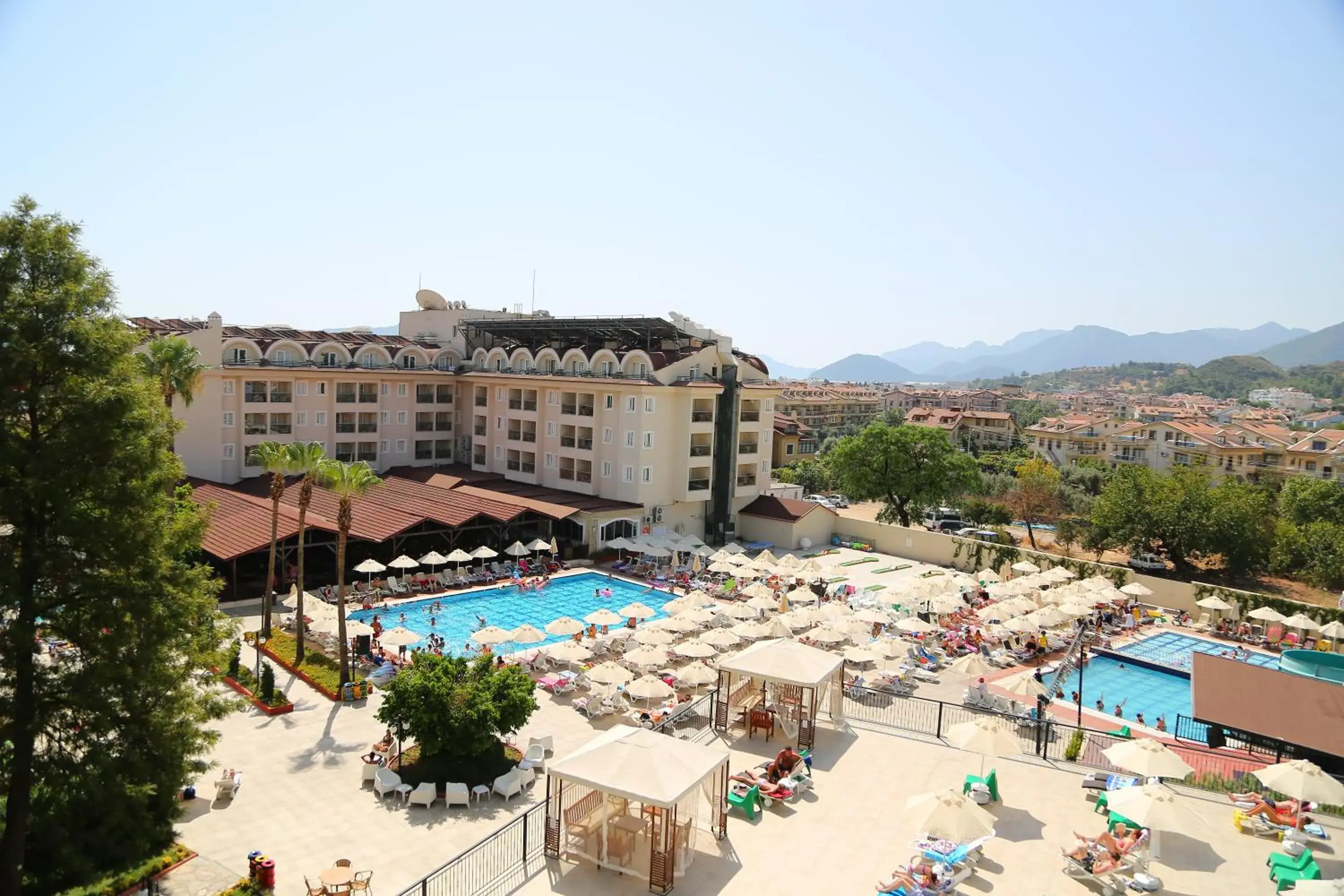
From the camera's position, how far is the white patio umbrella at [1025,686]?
79.0 ft

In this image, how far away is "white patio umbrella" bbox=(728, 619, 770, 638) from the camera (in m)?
29.8

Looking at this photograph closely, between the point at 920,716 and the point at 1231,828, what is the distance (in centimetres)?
816

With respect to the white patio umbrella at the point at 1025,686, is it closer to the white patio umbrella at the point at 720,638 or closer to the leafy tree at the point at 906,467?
the white patio umbrella at the point at 720,638

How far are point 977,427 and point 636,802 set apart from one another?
5644 inches

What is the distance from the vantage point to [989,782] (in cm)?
1789

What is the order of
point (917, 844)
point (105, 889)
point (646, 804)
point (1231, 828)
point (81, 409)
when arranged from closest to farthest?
point (81, 409) → point (105, 889) → point (646, 804) → point (917, 844) → point (1231, 828)

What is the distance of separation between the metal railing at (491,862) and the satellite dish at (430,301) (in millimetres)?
52169

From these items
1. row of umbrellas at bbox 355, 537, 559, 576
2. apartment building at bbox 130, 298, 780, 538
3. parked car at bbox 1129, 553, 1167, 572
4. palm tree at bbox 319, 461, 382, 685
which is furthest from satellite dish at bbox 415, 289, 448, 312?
parked car at bbox 1129, 553, 1167, 572

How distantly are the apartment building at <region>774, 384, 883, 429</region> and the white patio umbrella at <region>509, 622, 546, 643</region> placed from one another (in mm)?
124353

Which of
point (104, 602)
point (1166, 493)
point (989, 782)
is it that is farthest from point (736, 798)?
point (1166, 493)

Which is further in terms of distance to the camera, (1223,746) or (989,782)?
(1223,746)

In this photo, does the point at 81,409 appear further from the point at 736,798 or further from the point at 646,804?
the point at 736,798

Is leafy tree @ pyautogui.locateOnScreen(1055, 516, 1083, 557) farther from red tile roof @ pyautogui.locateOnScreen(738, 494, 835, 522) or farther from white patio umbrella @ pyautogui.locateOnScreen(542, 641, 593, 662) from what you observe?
white patio umbrella @ pyautogui.locateOnScreen(542, 641, 593, 662)

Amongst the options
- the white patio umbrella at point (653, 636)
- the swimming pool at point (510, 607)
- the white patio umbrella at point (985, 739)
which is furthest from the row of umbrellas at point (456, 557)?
the white patio umbrella at point (985, 739)
